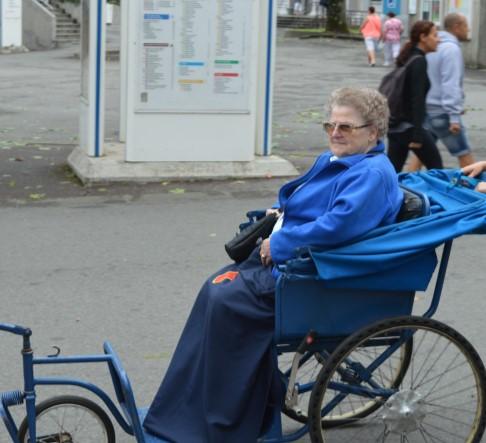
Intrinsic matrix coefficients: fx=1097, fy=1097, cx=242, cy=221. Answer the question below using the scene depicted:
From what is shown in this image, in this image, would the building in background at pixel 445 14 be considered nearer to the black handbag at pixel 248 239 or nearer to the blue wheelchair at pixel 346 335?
the black handbag at pixel 248 239

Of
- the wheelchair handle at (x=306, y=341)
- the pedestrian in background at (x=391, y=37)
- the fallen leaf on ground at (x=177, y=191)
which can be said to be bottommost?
the fallen leaf on ground at (x=177, y=191)

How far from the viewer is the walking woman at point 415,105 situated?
8.55 meters

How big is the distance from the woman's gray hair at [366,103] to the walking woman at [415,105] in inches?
176

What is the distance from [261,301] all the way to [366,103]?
0.84 m

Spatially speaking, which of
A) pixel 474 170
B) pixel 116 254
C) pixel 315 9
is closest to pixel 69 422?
pixel 474 170

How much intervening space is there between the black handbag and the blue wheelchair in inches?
18.0

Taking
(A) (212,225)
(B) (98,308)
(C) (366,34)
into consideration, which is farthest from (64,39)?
(B) (98,308)

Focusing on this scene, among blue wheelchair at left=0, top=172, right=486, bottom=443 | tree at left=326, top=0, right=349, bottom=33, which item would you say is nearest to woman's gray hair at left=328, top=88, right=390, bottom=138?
blue wheelchair at left=0, top=172, right=486, bottom=443

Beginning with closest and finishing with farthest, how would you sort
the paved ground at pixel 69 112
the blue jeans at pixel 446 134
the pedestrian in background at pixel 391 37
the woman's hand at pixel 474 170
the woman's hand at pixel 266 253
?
the woman's hand at pixel 266 253 < the woman's hand at pixel 474 170 < the blue jeans at pixel 446 134 < the paved ground at pixel 69 112 < the pedestrian in background at pixel 391 37

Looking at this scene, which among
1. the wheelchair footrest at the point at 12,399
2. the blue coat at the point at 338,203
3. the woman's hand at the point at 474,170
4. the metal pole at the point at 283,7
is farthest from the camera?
the metal pole at the point at 283,7

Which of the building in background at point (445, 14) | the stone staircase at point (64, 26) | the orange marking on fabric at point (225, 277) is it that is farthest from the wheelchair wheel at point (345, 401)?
the stone staircase at point (64, 26)

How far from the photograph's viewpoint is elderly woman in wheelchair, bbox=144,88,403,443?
13.0 ft

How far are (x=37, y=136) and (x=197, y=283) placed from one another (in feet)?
23.8

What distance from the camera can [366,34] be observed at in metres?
29.6
